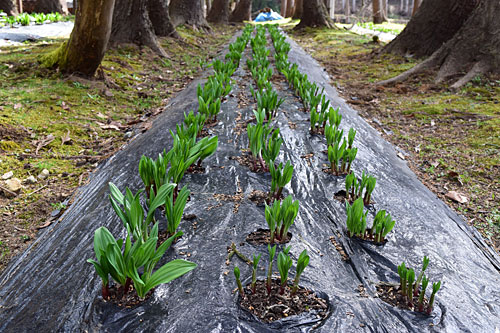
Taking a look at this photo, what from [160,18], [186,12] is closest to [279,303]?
[160,18]

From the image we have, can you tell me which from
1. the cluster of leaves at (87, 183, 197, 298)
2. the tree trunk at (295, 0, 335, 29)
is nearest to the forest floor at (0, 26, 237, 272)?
the cluster of leaves at (87, 183, 197, 298)

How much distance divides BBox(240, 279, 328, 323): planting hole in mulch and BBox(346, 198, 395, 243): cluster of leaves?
46cm

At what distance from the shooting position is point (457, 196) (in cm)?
280

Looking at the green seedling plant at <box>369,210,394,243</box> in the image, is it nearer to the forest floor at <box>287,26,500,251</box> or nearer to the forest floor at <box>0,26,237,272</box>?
the forest floor at <box>287,26,500,251</box>

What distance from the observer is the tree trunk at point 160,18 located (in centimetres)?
820

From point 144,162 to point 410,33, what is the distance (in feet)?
22.1

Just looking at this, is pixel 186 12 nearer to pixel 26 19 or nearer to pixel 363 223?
pixel 26 19

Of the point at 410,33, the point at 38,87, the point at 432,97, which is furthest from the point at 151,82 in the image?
the point at 410,33

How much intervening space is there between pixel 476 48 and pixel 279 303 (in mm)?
5294

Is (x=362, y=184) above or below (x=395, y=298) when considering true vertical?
above

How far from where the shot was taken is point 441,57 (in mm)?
5777

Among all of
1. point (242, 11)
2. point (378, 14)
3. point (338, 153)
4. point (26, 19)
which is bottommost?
point (338, 153)

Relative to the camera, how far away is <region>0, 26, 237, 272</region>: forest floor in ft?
Result: 8.16

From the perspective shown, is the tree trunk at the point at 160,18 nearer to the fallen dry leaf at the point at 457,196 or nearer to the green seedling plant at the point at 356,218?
the fallen dry leaf at the point at 457,196
